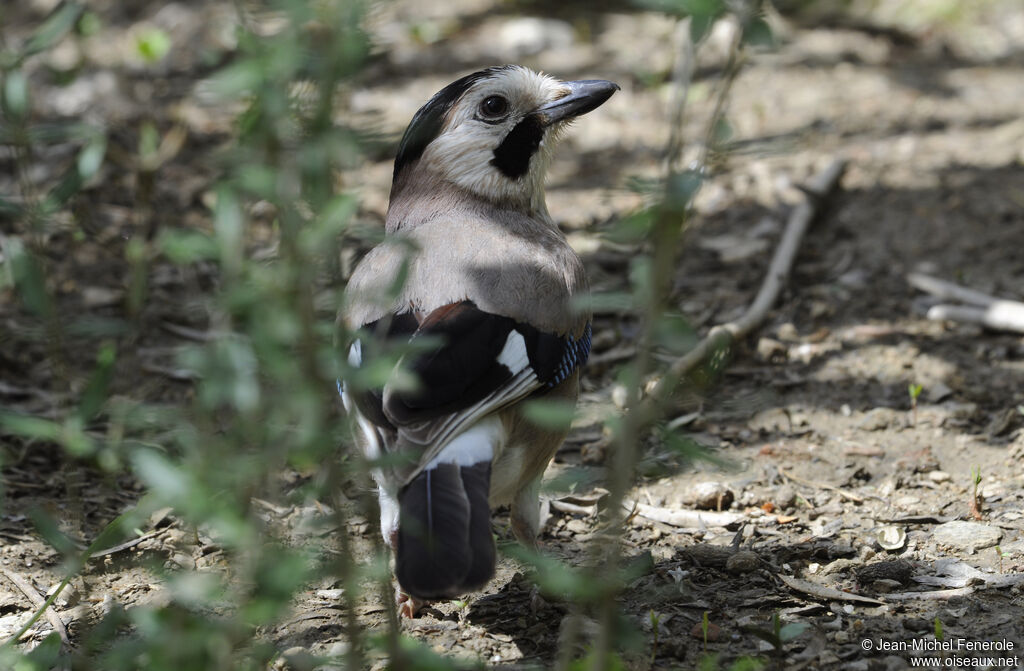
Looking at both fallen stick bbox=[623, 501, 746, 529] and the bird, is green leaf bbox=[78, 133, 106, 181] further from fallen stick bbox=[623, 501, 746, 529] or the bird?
fallen stick bbox=[623, 501, 746, 529]

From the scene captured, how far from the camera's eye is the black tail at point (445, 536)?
8.64ft

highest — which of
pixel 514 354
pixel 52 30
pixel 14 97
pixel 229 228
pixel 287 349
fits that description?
pixel 52 30

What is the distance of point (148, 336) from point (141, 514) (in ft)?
10.9

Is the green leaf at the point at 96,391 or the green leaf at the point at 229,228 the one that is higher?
the green leaf at the point at 229,228

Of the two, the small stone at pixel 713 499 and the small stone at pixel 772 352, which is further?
the small stone at pixel 772 352

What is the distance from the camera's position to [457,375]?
303cm

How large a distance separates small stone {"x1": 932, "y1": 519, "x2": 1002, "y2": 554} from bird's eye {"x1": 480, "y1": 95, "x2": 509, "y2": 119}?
2.14 m

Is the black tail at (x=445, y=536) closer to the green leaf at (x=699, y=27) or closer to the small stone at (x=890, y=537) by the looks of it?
the green leaf at (x=699, y=27)

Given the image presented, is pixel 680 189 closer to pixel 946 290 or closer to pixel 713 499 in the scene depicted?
pixel 713 499

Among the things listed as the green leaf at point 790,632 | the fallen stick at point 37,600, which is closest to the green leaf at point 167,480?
the fallen stick at point 37,600

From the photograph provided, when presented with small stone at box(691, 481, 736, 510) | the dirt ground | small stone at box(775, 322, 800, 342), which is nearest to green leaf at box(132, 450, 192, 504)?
Answer: the dirt ground

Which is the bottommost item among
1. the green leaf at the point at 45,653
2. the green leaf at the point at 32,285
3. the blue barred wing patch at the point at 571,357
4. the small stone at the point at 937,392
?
the small stone at the point at 937,392

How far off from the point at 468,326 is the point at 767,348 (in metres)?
2.26

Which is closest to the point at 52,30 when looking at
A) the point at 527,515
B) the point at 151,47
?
the point at 527,515
